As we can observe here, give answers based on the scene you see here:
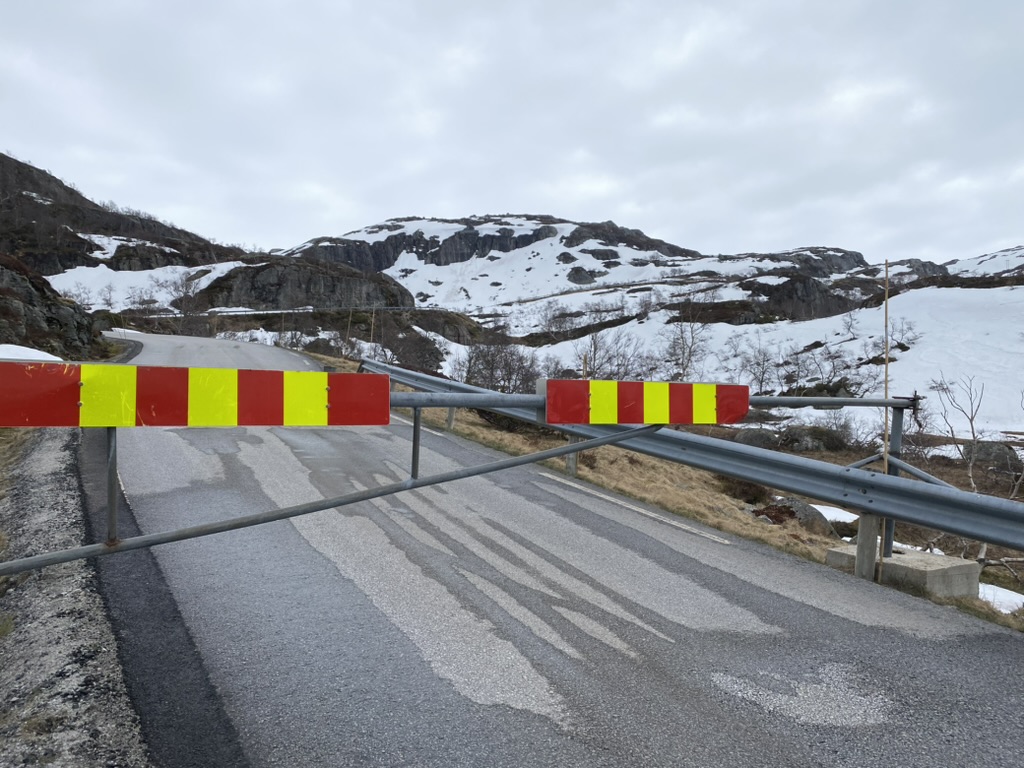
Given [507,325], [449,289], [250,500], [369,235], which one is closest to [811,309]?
[507,325]

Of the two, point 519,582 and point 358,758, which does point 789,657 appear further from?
point 358,758

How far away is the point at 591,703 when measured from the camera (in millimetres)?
2395

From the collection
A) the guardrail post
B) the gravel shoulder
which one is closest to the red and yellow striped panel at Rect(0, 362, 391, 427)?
the gravel shoulder

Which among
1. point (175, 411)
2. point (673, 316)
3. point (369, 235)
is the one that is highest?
point (369, 235)

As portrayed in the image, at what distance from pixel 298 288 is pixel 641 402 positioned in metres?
79.4

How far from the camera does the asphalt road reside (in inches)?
84.9

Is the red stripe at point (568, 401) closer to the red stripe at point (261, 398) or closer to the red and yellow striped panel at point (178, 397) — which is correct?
Answer: the red and yellow striped panel at point (178, 397)

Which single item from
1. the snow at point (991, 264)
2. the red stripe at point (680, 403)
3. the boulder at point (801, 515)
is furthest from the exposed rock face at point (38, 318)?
the snow at point (991, 264)

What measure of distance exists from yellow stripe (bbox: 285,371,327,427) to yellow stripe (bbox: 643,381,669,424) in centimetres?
194

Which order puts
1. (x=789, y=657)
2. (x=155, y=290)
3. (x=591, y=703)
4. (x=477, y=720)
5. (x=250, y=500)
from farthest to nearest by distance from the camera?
(x=155, y=290) < (x=250, y=500) < (x=789, y=657) < (x=591, y=703) < (x=477, y=720)

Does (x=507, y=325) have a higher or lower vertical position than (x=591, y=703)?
higher

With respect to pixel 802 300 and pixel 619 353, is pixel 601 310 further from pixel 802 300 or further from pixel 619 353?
pixel 619 353

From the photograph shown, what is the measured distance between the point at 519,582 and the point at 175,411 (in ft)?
7.50

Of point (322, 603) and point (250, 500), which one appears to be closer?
point (322, 603)
